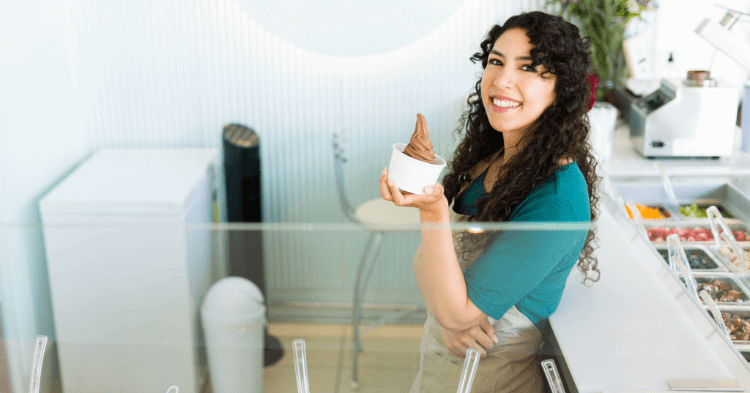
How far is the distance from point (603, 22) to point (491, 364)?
5.80 feet

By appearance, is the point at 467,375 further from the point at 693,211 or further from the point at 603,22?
the point at 603,22

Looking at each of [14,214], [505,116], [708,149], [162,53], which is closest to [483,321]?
[505,116]

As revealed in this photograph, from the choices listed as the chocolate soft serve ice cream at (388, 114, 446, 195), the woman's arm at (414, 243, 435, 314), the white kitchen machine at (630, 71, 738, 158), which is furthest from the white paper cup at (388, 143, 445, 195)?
the white kitchen machine at (630, 71, 738, 158)

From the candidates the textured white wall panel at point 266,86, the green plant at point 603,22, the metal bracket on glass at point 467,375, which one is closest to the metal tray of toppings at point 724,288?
the metal bracket on glass at point 467,375

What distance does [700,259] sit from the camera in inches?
48.6

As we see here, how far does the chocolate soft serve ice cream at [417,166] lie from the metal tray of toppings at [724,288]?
2.17 ft

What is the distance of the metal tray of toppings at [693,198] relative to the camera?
4.80ft

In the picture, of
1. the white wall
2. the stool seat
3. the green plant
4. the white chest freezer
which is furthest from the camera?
the green plant

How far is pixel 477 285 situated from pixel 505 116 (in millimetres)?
310

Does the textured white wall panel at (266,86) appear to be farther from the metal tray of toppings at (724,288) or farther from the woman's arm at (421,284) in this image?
the woman's arm at (421,284)

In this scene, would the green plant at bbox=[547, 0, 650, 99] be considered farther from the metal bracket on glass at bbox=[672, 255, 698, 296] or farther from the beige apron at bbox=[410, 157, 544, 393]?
the beige apron at bbox=[410, 157, 544, 393]

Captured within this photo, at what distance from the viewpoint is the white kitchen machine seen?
77.2 inches

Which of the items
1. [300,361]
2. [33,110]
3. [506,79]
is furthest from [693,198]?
[33,110]

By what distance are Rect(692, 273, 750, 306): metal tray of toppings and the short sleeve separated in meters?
0.38
